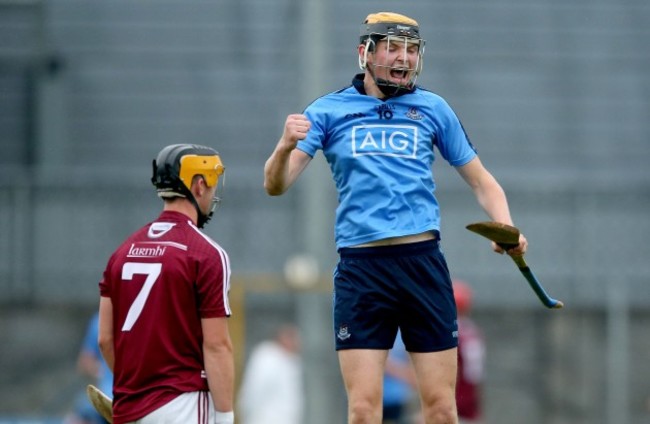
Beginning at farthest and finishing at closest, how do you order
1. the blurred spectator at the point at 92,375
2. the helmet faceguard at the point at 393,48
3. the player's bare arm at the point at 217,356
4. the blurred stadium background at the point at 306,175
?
the blurred stadium background at the point at 306,175 → the blurred spectator at the point at 92,375 → the helmet faceguard at the point at 393,48 → the player's bare arm at the point at 217,356

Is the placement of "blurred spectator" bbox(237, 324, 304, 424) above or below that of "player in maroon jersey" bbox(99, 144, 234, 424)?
below

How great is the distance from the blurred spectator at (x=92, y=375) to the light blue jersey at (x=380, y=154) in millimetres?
3423

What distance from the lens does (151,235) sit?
611cm

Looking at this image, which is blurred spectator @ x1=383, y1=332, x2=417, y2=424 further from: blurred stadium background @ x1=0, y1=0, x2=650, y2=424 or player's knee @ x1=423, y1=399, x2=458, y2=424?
player's knee @ x1=423, y1=399, x2=458, y2=424

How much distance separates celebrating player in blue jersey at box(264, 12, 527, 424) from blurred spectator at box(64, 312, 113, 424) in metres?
3.31

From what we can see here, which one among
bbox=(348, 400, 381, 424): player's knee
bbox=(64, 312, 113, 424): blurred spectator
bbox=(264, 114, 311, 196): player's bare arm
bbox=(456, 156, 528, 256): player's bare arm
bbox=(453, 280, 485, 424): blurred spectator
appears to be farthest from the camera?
bbox=(453, 280, 485, 424): blurred spectator

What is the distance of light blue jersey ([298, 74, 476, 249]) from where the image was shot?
636cm

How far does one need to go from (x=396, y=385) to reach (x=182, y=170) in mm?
6552

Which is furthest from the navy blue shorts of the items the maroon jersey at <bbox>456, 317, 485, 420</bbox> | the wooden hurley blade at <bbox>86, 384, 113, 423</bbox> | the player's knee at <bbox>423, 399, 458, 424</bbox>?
the maroon jersey at <bbox>456, 317, 485, 420</bbox>

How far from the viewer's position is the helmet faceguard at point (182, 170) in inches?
242

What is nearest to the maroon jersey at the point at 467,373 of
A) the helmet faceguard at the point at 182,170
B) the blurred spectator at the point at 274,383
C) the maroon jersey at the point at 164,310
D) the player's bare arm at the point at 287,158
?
the blurred spectator at the point at 274,383

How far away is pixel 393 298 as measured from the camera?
641cm

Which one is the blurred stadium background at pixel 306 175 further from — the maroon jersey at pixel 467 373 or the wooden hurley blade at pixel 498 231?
the wooden hurley blade at pixel 498 231

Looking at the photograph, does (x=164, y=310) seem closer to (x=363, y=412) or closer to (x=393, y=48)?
(x=363, y=412)
